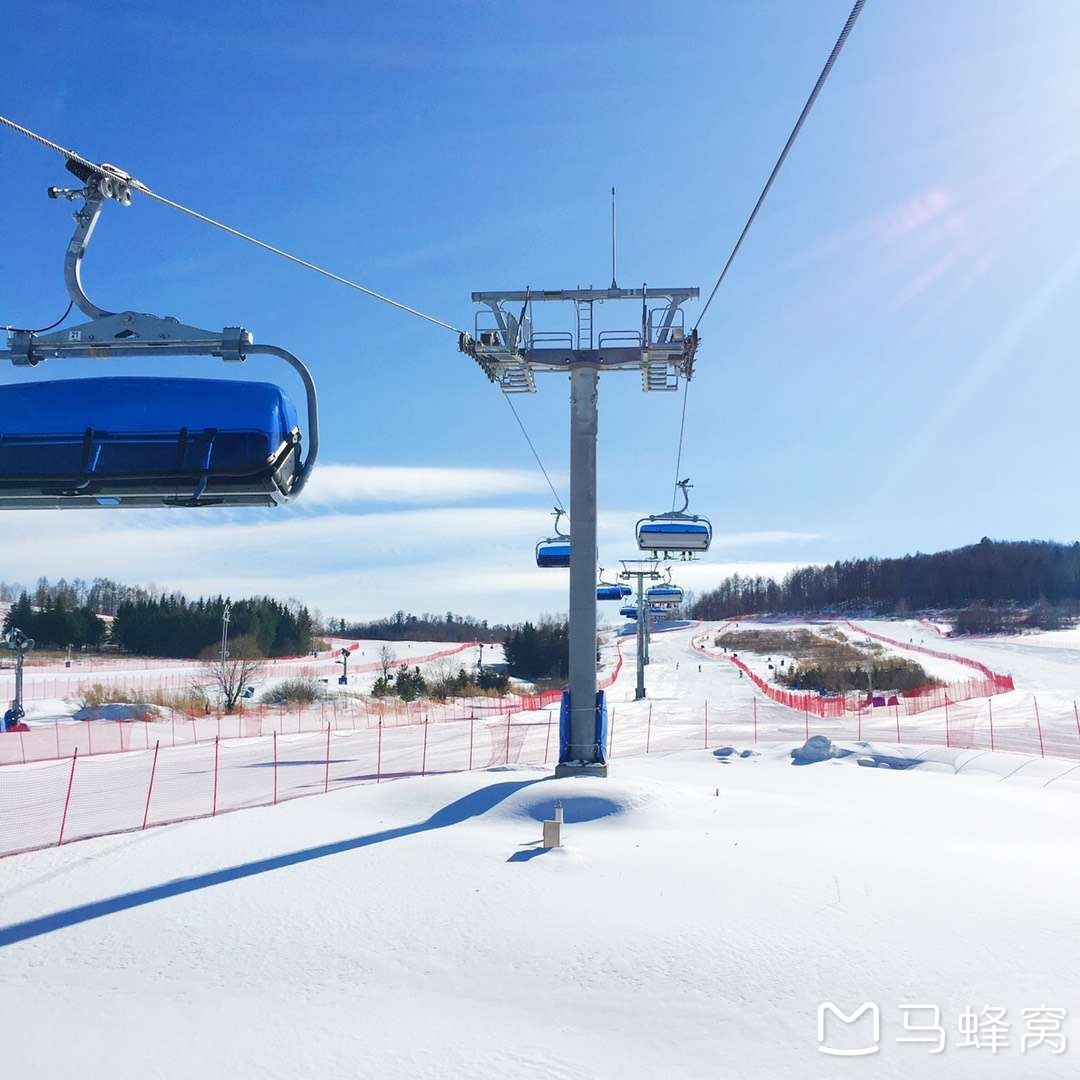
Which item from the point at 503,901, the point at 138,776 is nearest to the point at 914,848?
the point at 503,901

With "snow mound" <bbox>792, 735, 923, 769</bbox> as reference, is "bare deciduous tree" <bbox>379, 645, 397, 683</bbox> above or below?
above

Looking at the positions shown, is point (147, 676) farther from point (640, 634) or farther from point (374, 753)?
point (374, 753)

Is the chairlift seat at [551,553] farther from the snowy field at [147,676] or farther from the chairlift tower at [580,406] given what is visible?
the snowy field at [147,676]

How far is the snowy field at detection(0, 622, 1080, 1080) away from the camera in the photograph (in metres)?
5.22

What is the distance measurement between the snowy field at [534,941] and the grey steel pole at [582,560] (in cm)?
271

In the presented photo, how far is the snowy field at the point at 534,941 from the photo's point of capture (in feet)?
17.1

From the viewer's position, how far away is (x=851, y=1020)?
550 cm

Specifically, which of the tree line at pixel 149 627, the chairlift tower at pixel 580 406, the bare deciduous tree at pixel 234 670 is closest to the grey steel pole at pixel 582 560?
the chairlift tower at pixel 580 406

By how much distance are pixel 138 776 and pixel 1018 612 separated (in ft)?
489

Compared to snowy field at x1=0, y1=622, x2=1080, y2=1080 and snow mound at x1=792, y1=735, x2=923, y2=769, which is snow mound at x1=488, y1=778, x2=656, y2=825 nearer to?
snowy field at x1=0, y1=622, x2=1080, y2=1080

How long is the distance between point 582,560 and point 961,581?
579ft

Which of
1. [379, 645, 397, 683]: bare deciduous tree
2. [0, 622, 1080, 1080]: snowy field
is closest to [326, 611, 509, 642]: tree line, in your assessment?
[379, 645, 397, 683]: bare deciduous tree

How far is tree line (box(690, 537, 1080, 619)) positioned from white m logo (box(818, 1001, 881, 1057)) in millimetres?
164665

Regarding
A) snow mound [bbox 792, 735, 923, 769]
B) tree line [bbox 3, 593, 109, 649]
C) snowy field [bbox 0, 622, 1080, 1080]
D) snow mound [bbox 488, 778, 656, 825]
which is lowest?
snow mound [bbox 792, 735, 923, 769]
